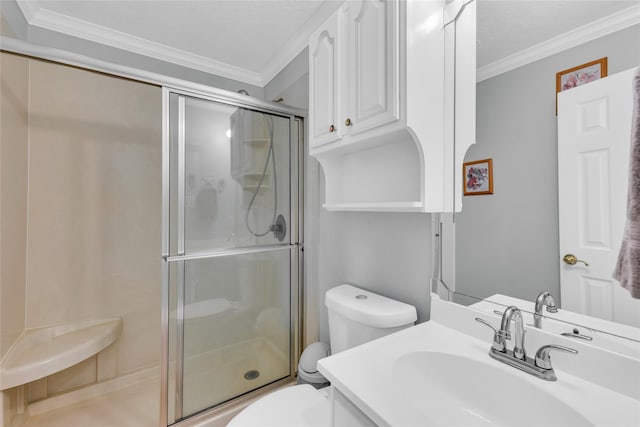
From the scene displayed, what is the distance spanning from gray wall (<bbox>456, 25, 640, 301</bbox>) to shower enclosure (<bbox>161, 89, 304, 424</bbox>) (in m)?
1.06

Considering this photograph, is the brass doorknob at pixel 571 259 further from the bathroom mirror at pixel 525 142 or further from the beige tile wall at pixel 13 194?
the beige tile wall at pixel 13 194

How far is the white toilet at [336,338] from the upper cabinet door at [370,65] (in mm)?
724

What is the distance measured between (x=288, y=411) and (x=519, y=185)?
1128 mm

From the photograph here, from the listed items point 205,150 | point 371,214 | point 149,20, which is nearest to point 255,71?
point 149,20

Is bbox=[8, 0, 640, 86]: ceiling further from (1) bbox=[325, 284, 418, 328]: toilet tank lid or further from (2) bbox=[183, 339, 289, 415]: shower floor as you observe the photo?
(2) bbox=[183, 339, 289, 415]: shower floor

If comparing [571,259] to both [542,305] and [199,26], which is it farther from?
[199,26]

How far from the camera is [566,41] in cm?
74

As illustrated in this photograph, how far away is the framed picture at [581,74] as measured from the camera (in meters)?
0.67

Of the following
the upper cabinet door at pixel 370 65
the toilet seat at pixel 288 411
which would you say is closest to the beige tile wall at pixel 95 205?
the toilet seat at pixel 288 411

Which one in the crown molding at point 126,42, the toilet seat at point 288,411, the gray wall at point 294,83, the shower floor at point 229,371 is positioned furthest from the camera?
the gray wall at point 294,83

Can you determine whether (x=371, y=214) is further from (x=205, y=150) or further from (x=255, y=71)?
(x=255, y=71)

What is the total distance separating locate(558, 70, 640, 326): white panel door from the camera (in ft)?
2.05

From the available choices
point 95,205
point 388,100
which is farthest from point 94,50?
point 388,100

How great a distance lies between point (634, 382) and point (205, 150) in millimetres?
1678
